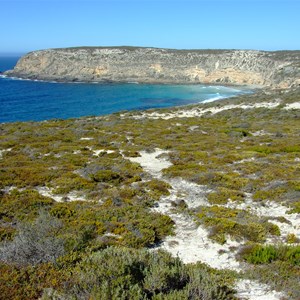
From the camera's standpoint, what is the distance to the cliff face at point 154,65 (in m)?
113

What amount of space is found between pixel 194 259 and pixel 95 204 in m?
5.35

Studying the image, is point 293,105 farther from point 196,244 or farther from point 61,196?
point 196,244

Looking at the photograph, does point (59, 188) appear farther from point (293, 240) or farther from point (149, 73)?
point (149, 73)

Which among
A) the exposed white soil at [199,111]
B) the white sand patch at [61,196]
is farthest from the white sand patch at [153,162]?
the exposed white soil at [199,111]

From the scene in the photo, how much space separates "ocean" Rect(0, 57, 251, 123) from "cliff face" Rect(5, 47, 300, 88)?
40.2ft

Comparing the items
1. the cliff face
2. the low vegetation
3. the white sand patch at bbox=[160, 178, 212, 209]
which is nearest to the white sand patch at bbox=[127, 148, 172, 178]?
the low vegetation

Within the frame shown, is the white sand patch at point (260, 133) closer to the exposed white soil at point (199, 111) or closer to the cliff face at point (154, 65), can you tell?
the exposed white soil at point (199, 111)

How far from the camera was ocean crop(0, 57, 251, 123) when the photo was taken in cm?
6744

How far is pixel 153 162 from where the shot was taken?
20.6 meters

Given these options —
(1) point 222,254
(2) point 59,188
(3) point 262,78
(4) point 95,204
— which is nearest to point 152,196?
(4) point 95,204

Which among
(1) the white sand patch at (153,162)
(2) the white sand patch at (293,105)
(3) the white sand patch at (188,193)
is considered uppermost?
(3) the white sand patch at (188,193)

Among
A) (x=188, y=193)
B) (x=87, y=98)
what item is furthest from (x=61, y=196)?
(x=87, y=98)

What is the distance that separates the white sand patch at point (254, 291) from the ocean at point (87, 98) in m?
58.8

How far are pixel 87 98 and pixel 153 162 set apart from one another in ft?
221
